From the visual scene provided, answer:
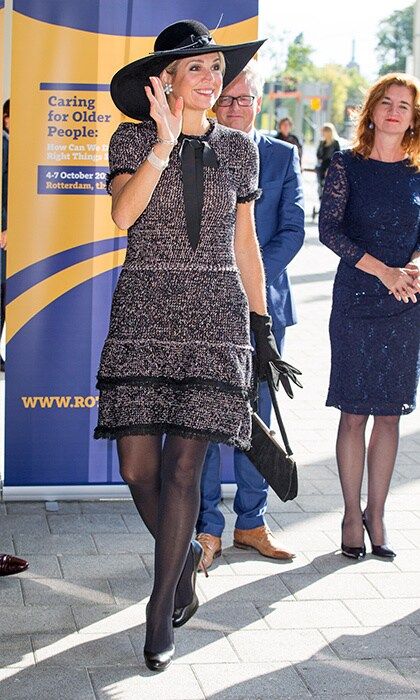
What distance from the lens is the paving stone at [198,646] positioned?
4234 mm

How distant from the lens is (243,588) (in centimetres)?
496

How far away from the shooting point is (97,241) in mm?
5863

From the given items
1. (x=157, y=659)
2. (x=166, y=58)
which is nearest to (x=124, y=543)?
(x=157, y=659)

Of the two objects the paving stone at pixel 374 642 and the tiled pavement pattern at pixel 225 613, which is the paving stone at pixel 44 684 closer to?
the tiled pavement pattern at pixel 225 613

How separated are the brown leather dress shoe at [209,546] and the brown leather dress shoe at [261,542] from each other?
0.13 meters

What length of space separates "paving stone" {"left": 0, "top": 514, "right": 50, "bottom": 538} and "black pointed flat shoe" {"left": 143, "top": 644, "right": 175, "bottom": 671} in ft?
4.95

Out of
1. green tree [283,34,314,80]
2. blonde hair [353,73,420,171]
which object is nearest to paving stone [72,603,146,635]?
blonde hair [353,73,420,171]

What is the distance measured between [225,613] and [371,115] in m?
2.11

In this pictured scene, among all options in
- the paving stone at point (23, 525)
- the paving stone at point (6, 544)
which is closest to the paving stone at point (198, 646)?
the paving stone at point (6, 544)

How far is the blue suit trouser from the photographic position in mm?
5348

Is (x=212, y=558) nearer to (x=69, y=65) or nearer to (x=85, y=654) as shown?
(x=85, y=654)

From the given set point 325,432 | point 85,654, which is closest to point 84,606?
point 85,654

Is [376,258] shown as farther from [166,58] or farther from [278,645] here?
[278,645]

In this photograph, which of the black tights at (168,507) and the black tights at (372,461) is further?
the black tights at (372,461)
